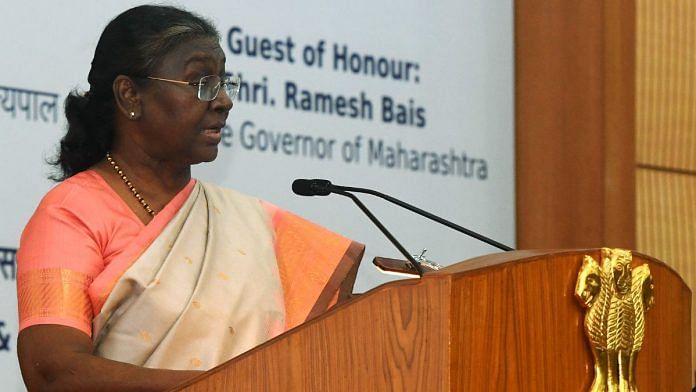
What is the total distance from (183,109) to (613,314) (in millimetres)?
1022

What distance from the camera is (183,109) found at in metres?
2.38

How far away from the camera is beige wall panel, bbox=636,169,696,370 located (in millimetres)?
4047

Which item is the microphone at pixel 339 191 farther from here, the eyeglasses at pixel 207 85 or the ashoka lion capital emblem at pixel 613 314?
the eyeglasses at pixel 207 85

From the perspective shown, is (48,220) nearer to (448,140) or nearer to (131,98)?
(131,98)

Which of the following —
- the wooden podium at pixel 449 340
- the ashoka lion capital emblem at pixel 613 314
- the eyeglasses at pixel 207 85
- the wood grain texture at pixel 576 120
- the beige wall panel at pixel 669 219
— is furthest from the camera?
the beige wall panel at pixel 669 219

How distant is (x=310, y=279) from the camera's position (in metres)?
2.47

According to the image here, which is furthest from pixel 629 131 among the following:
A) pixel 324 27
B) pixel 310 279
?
pixel 310 279

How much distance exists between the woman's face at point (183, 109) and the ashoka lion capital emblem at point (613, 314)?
0.97 meters

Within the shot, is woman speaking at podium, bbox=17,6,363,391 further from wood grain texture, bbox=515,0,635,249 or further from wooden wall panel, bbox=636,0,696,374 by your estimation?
wooden wall panel, bbox=636,0,696,374

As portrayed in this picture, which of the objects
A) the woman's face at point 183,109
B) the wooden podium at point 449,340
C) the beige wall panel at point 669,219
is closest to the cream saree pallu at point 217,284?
the woman's face at point 183,109

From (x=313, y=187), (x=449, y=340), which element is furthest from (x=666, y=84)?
(x=449, y=340)

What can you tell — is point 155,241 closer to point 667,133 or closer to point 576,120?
point 576,120

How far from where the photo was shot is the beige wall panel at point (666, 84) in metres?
4.06

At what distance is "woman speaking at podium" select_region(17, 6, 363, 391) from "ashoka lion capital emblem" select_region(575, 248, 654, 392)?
2.59ft
